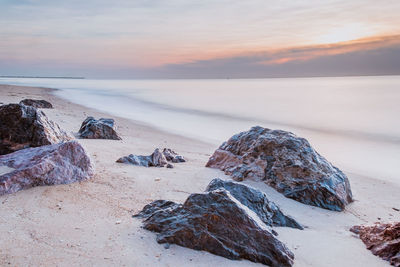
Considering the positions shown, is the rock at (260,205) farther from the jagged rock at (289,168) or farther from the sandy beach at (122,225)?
the jagged rock at (289,168)

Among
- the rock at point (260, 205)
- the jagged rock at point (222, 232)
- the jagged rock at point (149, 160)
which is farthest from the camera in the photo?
the jagged rock at point (149, 160)

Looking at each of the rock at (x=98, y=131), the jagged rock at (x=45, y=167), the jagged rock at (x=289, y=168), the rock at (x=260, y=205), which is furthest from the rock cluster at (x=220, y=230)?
the rock at (x=98, y=131)

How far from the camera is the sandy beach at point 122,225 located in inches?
94.8

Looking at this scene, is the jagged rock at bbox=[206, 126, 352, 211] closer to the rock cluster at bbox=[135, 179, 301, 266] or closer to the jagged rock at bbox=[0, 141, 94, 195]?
the rock cluster at bbox=[135, 179, 301, 266]

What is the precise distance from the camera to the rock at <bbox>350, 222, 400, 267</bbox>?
290 centimetres

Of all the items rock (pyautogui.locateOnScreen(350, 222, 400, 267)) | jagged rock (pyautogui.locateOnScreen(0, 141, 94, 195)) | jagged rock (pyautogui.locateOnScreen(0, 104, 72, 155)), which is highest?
jagged rock (pyautogui.locateOnScreen(0, 104, 72, 155))

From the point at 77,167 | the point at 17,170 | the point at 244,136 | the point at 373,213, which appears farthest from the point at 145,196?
the point at 373,213

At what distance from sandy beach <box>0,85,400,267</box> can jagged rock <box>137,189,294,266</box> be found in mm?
84

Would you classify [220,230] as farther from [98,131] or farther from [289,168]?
[98,131]

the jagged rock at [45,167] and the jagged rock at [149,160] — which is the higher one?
the jagged rock at [45,167]

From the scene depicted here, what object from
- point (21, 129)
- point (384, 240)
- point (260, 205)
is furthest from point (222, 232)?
point (21, 129)

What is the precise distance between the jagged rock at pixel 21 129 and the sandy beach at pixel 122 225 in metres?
1.00

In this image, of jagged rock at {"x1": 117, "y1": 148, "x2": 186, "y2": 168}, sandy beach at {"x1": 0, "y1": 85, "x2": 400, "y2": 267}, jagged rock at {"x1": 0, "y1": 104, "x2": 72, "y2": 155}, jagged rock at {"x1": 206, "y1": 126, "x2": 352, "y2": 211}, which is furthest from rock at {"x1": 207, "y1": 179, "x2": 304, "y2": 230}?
jagged rock at {"x1": 0, "y1": 104, "x2": 72, "y2": 155}

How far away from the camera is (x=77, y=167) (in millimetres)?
4062
